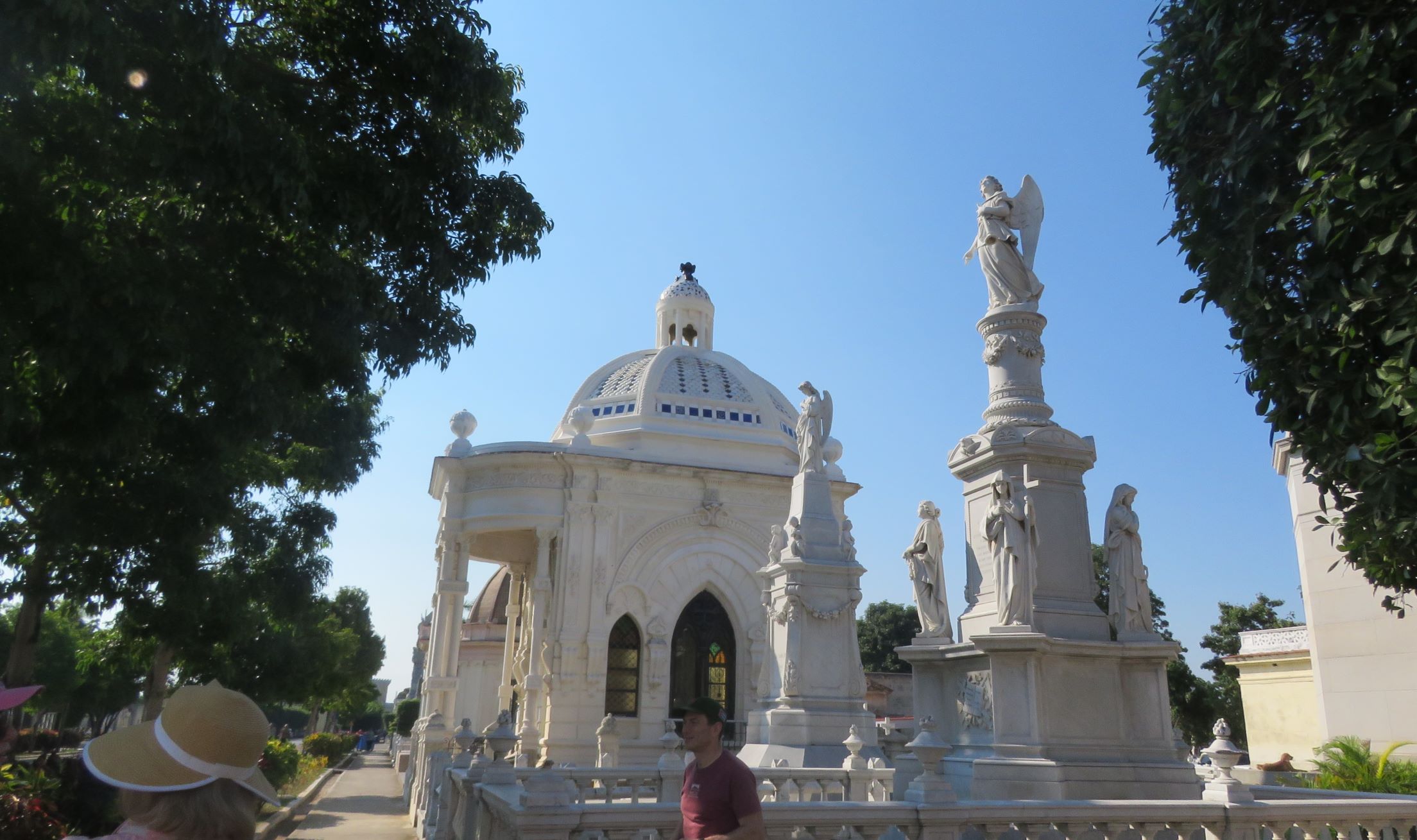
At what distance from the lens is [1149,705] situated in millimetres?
9492

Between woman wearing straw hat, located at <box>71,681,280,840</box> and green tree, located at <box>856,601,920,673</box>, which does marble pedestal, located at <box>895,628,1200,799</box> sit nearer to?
woman wearing straw hat, located at <box>71,681,280,840</box>

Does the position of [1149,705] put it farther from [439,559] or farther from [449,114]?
[439,559]

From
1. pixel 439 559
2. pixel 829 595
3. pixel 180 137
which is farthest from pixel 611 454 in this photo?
pixel 180 137

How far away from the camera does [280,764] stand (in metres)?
20.5

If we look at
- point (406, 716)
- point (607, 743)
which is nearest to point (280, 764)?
point (607, 743)

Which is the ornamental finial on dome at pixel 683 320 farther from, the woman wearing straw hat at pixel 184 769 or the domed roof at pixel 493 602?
the woman wearing straw hat at pixel 184 769

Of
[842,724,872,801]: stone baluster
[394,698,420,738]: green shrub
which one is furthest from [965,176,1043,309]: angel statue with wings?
[394,698,420,738]: green shrub

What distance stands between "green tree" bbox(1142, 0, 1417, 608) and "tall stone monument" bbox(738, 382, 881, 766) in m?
9.43

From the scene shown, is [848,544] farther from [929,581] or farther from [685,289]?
[685,289]

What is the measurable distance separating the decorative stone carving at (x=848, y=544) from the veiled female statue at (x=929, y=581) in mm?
3581

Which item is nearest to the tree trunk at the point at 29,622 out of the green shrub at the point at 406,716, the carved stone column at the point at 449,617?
the carved stone column at the point at 449,617

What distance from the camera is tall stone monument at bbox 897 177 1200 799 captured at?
9047 mm

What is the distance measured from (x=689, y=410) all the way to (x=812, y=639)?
14975 millimetres

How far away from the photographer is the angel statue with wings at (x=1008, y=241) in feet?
37.0
